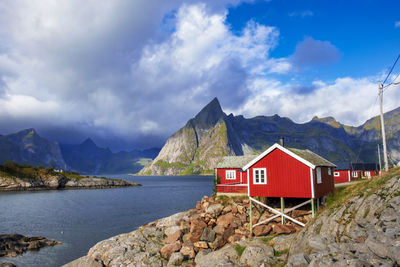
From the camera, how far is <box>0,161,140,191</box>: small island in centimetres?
11444

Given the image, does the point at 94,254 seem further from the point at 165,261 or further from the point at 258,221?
the point at 258,221

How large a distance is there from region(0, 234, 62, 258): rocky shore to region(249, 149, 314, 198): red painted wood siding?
88.2 feet

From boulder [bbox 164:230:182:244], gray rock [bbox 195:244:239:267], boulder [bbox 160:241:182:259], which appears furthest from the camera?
boulder [bbox 164:230:182:244]

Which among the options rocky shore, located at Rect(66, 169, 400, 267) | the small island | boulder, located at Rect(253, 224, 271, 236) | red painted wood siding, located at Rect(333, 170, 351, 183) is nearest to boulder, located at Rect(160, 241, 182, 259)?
rocky shore, located at Rect(66, 169, 400, 267)

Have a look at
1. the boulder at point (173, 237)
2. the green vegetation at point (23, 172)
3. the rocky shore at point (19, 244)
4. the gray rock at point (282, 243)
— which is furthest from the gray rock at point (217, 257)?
the green vegetation at point (23, 172)

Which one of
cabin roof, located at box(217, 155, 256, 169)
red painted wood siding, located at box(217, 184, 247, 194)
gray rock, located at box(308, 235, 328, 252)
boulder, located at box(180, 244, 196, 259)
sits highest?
cabin roof, located at box(217, 155, 256, 169)

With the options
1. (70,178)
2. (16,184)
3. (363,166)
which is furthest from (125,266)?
(70,178)

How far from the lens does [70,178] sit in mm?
134750

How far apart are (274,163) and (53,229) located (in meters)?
36.6

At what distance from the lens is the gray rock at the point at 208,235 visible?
→ 26.0 meters

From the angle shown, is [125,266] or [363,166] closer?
[125,266]

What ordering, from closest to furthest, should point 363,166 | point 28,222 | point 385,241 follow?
point 385,241, point 28,222, point 363,166

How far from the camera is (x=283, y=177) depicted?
87.6ft

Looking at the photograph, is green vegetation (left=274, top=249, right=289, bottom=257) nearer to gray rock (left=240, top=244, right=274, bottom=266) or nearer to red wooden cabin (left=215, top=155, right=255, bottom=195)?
gray rock (left=240, top=244, right=274, bottom=266)
